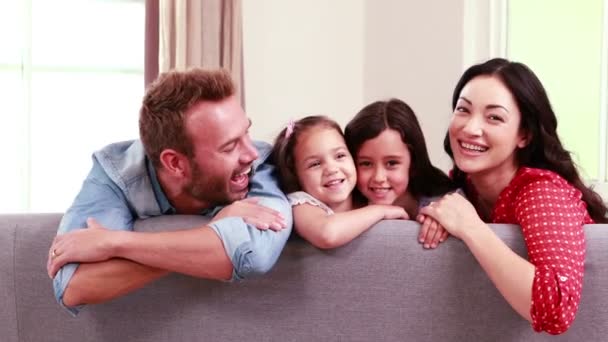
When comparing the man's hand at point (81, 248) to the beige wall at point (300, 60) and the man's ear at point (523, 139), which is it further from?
the beige wall at point (300, 60)

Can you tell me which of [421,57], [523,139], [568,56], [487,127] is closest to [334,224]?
[487,127]

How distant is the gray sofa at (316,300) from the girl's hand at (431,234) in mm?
15

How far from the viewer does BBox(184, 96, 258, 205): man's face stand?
2.00 metres

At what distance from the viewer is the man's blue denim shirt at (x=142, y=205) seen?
1715 mm

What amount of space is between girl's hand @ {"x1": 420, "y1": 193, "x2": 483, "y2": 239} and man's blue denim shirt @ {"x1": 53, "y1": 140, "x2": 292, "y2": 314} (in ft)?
1.00

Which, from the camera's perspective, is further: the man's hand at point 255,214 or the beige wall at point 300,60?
the beige wall at point 300,60

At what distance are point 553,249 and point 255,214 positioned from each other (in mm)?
588

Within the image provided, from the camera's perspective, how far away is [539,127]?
2107 millimetres

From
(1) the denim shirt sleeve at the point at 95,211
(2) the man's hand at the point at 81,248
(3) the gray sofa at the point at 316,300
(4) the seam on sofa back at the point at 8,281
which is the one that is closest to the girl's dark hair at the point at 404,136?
(3) the gray sofa at the point at 316,300

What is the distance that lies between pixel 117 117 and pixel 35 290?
274 cm

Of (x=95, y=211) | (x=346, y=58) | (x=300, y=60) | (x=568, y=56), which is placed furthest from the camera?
(x=346, y=58)

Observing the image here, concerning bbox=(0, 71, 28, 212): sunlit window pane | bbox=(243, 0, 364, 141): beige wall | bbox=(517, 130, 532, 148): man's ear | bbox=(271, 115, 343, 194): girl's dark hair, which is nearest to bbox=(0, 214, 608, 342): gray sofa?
bbox=(271, 115, 343, 194): girl's dark hair

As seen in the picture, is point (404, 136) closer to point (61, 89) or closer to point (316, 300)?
point (316, 300)

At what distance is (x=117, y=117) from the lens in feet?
15.0
